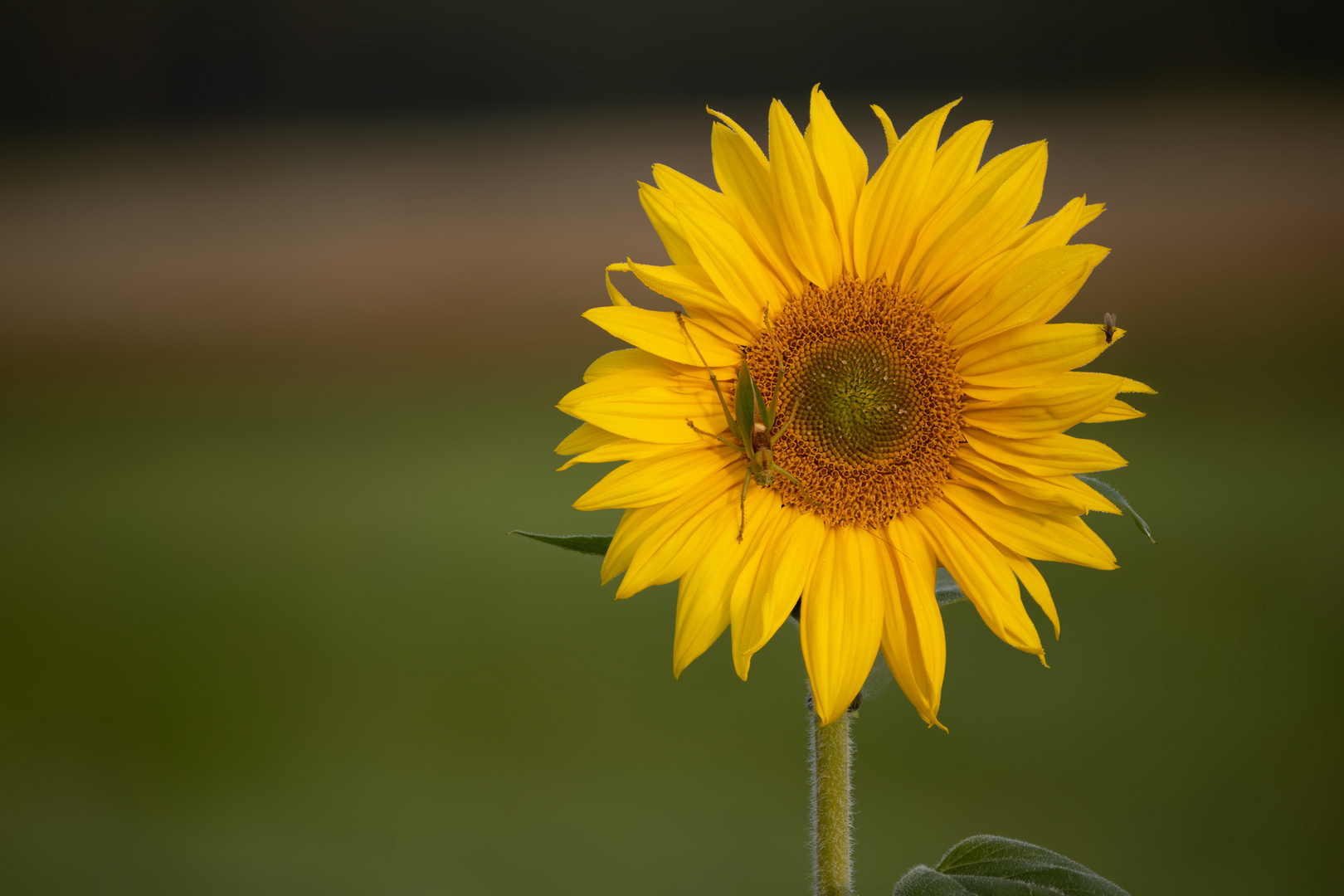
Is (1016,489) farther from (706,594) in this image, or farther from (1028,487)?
(706,594)

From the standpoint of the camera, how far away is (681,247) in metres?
1.27

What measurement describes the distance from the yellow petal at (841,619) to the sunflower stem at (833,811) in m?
0.08

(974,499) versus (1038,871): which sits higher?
(974,499)

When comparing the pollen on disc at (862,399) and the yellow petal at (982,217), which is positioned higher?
the yellow petal at (982,217)

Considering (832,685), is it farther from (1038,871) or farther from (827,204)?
(827,204)

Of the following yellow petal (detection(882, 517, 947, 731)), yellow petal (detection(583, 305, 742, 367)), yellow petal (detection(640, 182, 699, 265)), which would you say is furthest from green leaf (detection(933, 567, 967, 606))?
yellow petal (detection(640, 182, 699, 265))

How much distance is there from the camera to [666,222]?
1.26 meters

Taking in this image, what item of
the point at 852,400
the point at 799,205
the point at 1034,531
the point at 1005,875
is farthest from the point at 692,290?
the point at 1005,875

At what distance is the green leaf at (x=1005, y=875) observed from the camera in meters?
1.24

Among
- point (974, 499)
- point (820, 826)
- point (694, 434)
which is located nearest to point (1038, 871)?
point (820, 826)

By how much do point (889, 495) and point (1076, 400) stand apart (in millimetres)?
254

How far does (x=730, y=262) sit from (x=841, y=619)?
444mm

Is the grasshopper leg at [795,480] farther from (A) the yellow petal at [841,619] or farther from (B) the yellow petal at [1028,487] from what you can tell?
(B) the yellow petal at [1028,487]

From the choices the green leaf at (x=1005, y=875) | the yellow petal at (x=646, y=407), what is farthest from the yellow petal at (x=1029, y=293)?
the green leaf at (x=1005, y=875)
